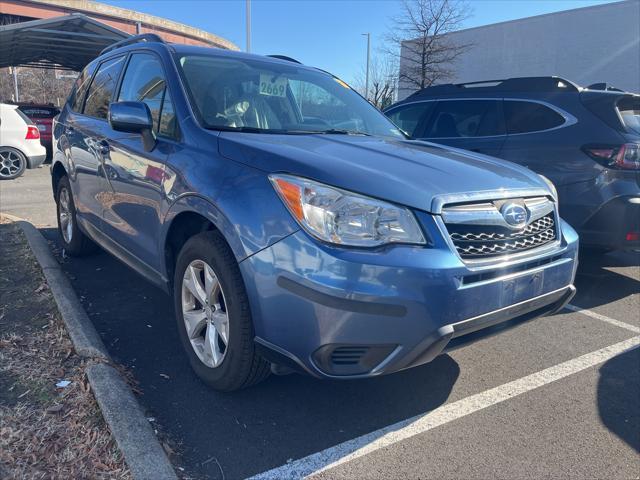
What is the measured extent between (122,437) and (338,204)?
4.44 feet

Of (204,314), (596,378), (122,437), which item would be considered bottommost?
(596,378)

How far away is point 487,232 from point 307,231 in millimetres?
859

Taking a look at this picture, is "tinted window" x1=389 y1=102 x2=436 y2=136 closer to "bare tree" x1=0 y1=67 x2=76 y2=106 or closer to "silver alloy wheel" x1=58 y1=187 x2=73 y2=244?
"silver alloy wheel" x1=58 y1=187 x2=73 y2=244

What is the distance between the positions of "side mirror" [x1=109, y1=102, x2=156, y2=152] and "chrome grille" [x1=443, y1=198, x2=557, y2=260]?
181cm

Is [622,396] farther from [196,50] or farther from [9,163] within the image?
[9,163]

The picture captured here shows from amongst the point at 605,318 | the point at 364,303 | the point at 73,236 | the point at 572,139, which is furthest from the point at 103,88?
the point at 605,318

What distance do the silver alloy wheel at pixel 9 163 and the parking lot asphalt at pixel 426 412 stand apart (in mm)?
8998

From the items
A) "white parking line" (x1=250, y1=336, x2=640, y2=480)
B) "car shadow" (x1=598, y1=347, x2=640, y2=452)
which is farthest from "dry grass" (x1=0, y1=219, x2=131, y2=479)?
"car shadow" (x1=598, y1=347, x2=640, y2=452)

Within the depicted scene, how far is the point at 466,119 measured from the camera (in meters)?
5.66

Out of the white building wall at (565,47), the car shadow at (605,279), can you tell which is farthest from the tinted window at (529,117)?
the white building wall at (565,47)

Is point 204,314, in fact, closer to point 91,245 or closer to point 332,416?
point 332,416

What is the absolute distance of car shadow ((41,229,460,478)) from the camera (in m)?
2.35

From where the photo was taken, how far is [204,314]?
2.79 meters

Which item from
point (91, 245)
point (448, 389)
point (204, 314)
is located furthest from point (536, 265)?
point (91, 245)
